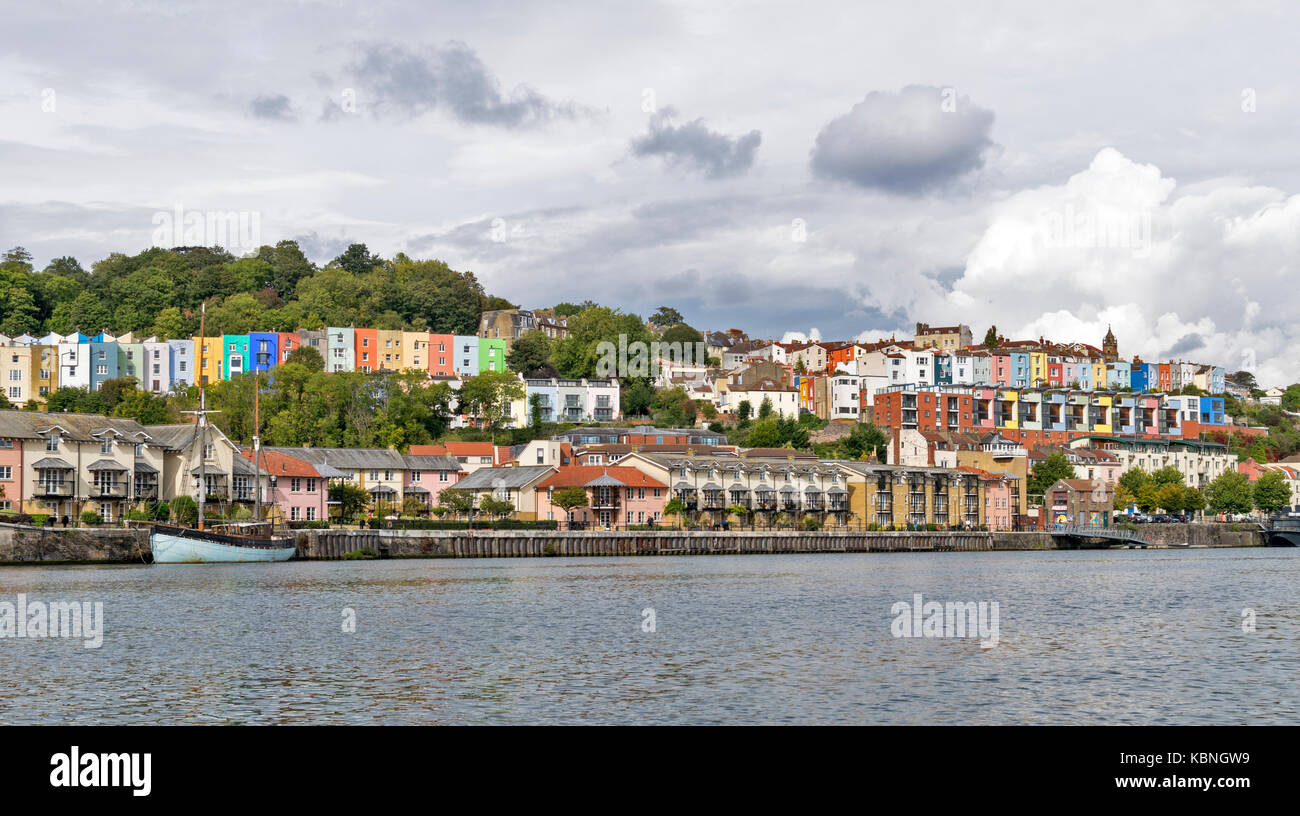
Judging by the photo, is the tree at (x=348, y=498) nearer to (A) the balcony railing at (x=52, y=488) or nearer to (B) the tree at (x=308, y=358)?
(A) the balcony railing at (x=52, y=488)

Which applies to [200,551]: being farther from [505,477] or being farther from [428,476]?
[428,476]

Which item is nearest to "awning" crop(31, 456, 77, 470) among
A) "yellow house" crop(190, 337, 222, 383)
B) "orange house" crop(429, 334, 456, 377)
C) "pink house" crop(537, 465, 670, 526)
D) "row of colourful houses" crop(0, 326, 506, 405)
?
"pink house" crop(537, 465, 670, 526)

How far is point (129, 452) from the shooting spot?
86.8 m

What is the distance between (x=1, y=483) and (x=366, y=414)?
147 ft

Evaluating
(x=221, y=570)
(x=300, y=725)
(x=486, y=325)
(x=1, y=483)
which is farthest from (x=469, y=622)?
(x=486, y=325)

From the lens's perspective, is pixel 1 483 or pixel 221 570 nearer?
pixel 221 570

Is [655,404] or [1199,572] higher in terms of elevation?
[655,404]

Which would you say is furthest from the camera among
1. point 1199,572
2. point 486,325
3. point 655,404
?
point 486,325

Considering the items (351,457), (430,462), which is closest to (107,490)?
(351,457)

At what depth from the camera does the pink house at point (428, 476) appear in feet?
351

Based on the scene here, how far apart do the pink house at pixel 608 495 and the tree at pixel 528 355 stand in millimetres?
56452

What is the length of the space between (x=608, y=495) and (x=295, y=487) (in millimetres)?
23254

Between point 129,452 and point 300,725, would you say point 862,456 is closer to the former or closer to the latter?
point 129,452

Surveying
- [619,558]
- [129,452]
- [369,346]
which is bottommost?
[619,558]
